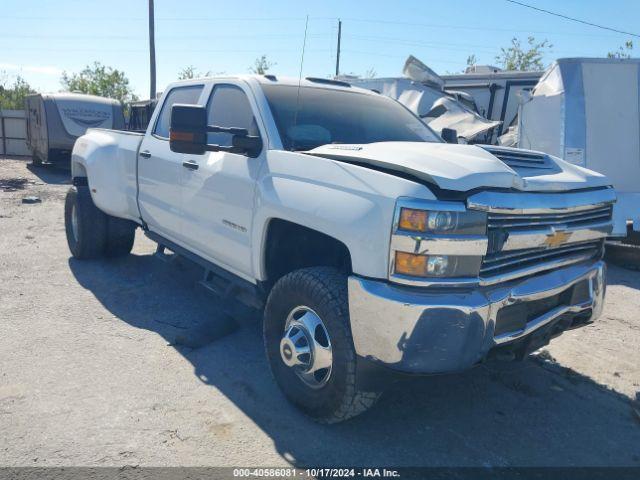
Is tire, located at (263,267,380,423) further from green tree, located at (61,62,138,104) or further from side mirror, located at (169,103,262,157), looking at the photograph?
green tree, located at (61,62,138,104)

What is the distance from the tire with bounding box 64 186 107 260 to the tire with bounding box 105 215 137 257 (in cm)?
5

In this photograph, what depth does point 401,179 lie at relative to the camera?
2.51 metres

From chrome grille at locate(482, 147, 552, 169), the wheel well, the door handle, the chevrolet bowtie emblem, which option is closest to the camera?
the chevrolet bowtie emblem

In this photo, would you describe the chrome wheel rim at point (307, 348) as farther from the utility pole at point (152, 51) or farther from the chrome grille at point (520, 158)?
the utility pole at point (152, 51)

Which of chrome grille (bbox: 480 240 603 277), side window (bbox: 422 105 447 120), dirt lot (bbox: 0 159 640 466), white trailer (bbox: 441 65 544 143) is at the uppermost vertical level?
white trailer (bbox: 441 65 544 143)

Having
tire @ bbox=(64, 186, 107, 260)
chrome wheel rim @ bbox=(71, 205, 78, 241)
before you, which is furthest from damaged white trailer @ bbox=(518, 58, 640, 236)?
chrome wheel rim @ bbox=(71, 205, 78, 241)

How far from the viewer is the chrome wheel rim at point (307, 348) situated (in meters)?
2.85

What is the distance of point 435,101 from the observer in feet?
33.3

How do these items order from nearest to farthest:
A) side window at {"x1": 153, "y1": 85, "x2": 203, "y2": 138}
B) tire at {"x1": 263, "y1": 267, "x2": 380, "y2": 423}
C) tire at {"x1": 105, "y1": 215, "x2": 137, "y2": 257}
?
tire at {"x1": 263, "y1": 267, "x2": 380, "y2": 423} → side window at {"x1": 153, "y1": 85, "x2": 203, "y2": 138} → tire at {"x1": 105, "y1": 215, "x2": 137, "y2": 257}

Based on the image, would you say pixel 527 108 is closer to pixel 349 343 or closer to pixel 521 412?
pixel 521 412

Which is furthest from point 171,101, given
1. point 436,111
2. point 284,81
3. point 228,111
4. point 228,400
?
point 436,111

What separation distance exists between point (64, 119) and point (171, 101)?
1130cm

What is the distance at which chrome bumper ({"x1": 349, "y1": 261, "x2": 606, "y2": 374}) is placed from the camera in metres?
2.40

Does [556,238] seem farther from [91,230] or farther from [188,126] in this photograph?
[91,230]
